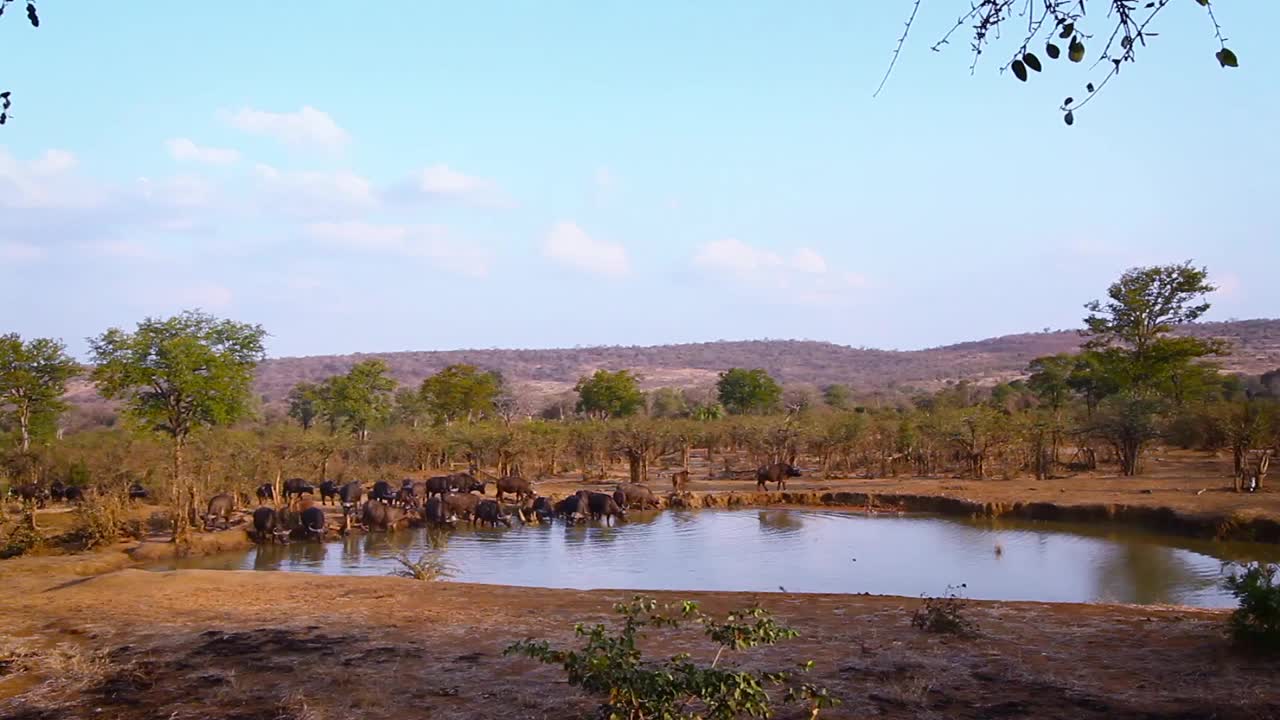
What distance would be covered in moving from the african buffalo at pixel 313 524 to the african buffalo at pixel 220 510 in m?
2.38

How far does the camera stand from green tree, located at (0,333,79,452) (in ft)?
106

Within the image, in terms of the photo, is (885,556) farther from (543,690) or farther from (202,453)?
(202,453)

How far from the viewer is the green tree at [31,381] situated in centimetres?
3228

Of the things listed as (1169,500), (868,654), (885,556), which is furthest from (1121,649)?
(1169,500)

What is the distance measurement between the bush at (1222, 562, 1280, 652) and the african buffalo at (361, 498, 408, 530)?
750 inches

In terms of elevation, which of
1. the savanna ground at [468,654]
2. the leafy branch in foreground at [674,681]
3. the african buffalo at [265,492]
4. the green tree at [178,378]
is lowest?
the savanna ground at [468,654]

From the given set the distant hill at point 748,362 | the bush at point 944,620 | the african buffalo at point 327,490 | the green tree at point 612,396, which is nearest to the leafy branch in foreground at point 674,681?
the bush at point 944,620

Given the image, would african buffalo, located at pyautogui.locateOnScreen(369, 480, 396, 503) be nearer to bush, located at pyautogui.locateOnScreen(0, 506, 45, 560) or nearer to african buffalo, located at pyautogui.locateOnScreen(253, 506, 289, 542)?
african buffalo, located at pyautogui.locateOnScreen(253, 506, 289, 542)

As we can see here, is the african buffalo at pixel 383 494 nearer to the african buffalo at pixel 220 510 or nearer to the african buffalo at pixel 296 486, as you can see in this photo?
the african buffalo at pixel 296 486

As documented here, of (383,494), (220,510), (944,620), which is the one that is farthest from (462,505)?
(944,620)

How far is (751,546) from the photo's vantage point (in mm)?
20969

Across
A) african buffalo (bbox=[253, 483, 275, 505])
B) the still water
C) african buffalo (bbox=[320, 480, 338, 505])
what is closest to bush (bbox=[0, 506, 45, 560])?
the still water

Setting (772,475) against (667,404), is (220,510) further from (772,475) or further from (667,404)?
(667,404)

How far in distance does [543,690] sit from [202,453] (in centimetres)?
2090
